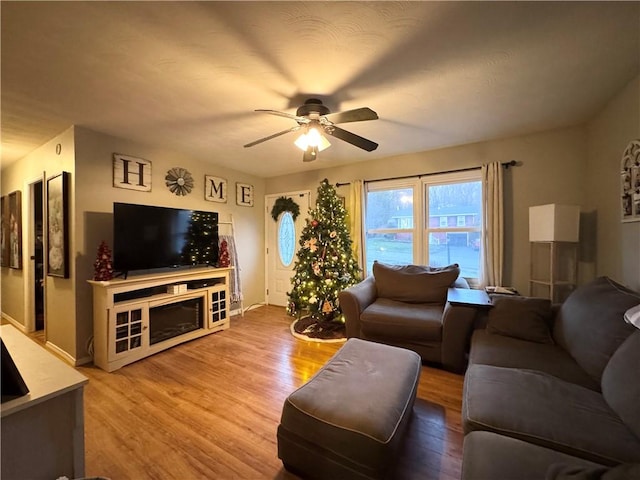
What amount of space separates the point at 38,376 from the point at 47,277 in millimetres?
2706

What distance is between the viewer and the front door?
4.61m

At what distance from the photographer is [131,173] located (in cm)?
300

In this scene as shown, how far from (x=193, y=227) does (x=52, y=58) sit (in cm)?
200

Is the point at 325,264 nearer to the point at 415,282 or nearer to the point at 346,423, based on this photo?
the point at 415,282

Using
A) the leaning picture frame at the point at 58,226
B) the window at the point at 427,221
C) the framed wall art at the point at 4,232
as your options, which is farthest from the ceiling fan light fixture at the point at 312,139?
the framed wall art at the point at 4,232

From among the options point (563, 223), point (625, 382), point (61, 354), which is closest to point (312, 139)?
point (625, 382)

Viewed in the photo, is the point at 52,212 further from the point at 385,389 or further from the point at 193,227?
the point at 385,389

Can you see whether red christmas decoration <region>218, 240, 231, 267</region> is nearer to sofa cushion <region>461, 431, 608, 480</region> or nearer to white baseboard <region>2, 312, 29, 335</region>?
white baseboard <region>2, 312, 29, 335</region>

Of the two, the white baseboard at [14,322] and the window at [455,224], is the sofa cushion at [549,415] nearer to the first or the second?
the window at [455,224]

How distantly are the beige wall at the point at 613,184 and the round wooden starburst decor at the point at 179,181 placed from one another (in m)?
4.47

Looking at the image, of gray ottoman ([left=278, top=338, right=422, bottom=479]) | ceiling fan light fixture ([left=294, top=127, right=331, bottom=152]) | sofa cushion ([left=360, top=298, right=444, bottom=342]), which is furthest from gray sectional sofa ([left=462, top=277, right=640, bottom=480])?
ceiling fan light fixture ([left=294, top=127, right=331, bottom=152])

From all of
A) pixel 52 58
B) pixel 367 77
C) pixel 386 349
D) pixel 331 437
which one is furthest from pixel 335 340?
pixel 52 58

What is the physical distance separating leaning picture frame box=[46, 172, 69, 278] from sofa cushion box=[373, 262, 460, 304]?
11.2 ft

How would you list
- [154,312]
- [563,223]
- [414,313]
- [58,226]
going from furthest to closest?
[154,312]
[58,226]
[414,313]
[563,223]
